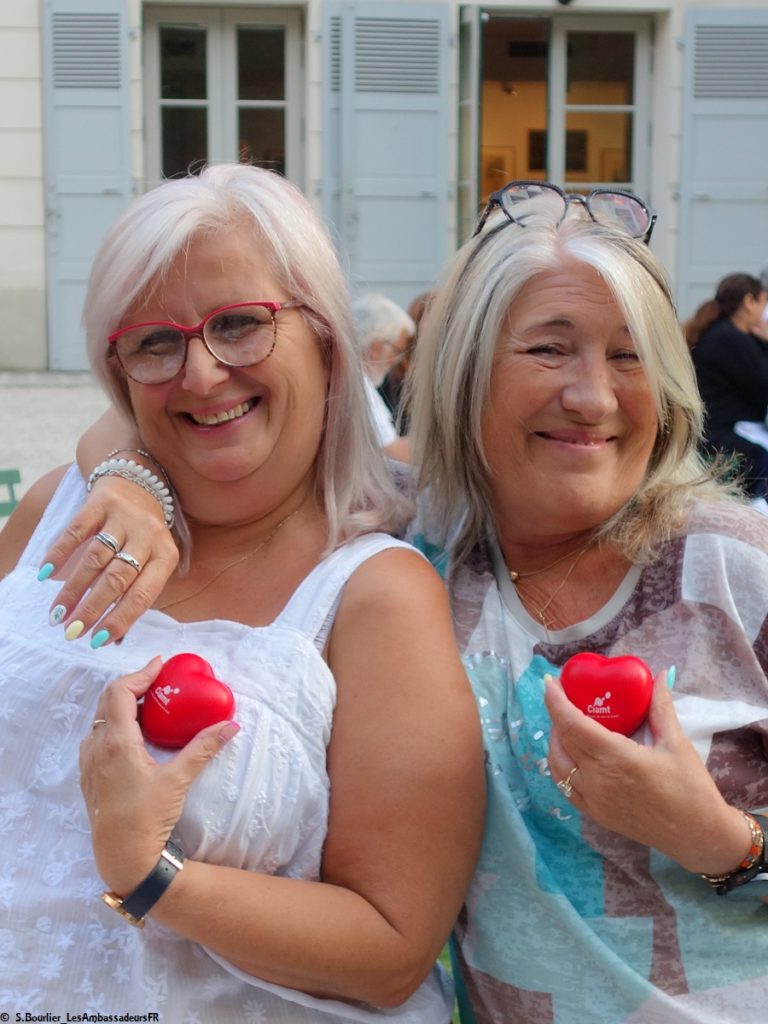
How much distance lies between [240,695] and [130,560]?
0.77 ft

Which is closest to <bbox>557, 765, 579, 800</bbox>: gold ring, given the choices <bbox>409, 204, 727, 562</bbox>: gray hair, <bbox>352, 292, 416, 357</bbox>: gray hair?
<bbox>409, 204, 727, 562</bbox>: gray hair

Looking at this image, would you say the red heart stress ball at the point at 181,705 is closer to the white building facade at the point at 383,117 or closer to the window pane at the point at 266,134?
the white building facade at the point at 383,117

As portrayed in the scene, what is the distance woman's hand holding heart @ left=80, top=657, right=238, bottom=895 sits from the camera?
1.59 meters

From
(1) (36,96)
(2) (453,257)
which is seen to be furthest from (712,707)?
(1) (36,96)

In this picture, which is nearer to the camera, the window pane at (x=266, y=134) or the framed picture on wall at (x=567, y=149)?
the window pane at (x=266, y=134)

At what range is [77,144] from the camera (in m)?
10.0

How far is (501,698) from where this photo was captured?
6.09 ft

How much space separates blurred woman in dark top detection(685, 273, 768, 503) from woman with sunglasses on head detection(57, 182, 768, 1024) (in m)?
4.18

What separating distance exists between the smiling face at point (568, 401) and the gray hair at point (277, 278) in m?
0.22

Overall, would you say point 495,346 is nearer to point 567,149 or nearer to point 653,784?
point 653,784

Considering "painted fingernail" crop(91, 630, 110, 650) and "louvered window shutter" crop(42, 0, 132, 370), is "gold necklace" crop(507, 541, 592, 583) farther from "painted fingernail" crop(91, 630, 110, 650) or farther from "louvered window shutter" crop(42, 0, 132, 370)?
"louvered window shutter" crop(42, 0, 132, 370)

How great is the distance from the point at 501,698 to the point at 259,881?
1.40 feet

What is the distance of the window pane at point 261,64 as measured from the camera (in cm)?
1047

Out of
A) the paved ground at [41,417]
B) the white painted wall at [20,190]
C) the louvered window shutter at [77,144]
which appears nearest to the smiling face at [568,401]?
the paved ground at [41,417]
